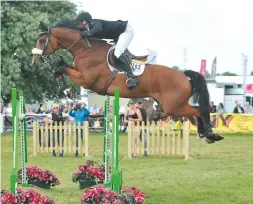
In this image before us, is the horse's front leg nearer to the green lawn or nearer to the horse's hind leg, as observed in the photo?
the horse's hind leg

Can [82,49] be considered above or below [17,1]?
below

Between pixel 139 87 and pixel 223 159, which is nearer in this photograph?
pixel 139 87

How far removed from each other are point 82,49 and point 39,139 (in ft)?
34.4

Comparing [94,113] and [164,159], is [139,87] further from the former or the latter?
[94,113]

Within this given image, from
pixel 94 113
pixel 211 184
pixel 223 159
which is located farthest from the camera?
pixel 94 113

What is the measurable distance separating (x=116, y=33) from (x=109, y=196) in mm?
2290

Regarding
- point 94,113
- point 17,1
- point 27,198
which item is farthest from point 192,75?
point 17,1

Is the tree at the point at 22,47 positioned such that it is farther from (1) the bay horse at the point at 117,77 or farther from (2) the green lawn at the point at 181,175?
(1) the bay horse at the point at 117,77

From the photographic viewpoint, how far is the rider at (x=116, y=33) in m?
7.86

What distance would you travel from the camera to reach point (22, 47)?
3014cm

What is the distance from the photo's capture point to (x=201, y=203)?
947cm

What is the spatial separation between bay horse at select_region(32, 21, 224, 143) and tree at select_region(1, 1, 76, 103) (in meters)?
20.3

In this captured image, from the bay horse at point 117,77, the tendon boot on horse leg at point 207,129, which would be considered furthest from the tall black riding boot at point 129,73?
the tendon boot on horse leg at point 207,129

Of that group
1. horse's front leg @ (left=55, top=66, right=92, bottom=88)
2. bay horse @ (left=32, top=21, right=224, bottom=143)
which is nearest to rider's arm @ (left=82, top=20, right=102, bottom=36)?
bay horse @ (left=32, top=21, right=224, bottom=143)
